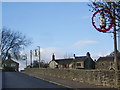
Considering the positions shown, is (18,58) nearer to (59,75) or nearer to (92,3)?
(59,75)

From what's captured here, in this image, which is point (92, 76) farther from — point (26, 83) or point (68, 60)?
point (68, 60)

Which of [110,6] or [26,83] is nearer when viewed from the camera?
[110,6]

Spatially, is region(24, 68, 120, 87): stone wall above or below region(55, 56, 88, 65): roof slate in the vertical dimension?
below

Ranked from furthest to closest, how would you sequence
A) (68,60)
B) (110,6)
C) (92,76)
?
1. (68,60)
2. (92,76)
3. (110,6)

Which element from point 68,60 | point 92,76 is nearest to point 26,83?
point 92,76

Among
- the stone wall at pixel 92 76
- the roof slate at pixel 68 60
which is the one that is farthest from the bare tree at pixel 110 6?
the roof slate at pixel 68 60

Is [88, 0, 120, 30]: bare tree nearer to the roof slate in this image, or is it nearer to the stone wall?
the stone wall

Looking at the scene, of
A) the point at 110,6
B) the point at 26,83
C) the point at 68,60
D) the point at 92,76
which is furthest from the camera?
the point at 68,60

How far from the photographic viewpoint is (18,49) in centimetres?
8256

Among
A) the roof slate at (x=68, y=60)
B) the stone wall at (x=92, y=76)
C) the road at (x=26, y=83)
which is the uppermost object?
the roof slate at (x=68, y=60)

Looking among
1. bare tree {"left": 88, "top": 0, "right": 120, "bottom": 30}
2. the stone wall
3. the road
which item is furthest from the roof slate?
bare tree {"left": 88, "top": 0, "right": 120, "bottom": 30}

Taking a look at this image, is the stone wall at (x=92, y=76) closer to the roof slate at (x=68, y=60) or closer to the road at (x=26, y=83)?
the road at (x=26, y=83)

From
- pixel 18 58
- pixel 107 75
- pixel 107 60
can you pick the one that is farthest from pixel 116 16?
pixel 107 60

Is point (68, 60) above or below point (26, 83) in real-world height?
above
